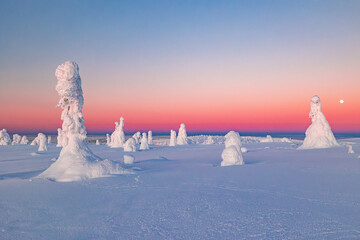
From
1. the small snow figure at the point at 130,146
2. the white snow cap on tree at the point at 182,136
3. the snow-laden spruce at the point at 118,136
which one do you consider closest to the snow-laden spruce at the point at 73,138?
the small snow figure at the point at 130,146

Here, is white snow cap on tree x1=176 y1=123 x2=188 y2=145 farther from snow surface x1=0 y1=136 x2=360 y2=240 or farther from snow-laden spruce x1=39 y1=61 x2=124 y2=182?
snow surface x1=0 y1=136 x2=360 y2=240

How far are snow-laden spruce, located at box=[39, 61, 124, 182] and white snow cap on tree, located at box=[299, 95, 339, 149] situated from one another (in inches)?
960

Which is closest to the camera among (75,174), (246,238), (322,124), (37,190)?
(246,238)

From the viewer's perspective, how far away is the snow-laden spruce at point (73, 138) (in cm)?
1222

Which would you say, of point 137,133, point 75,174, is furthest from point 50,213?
point 137,133

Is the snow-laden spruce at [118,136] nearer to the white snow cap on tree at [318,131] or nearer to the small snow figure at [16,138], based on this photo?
the white snow cap on tree at [318,131]

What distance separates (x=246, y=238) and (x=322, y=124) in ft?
92.0

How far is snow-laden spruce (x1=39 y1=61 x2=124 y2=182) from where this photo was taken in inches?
481

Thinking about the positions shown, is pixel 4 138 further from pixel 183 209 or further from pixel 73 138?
pixel 183 209

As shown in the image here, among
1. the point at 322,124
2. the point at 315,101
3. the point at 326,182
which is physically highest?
the point at 315,101

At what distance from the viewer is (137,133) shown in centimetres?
6291

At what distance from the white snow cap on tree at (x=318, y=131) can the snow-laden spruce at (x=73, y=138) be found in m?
24.4

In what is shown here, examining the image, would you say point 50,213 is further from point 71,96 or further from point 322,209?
point 71,96

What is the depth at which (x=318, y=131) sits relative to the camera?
92.8 ft
